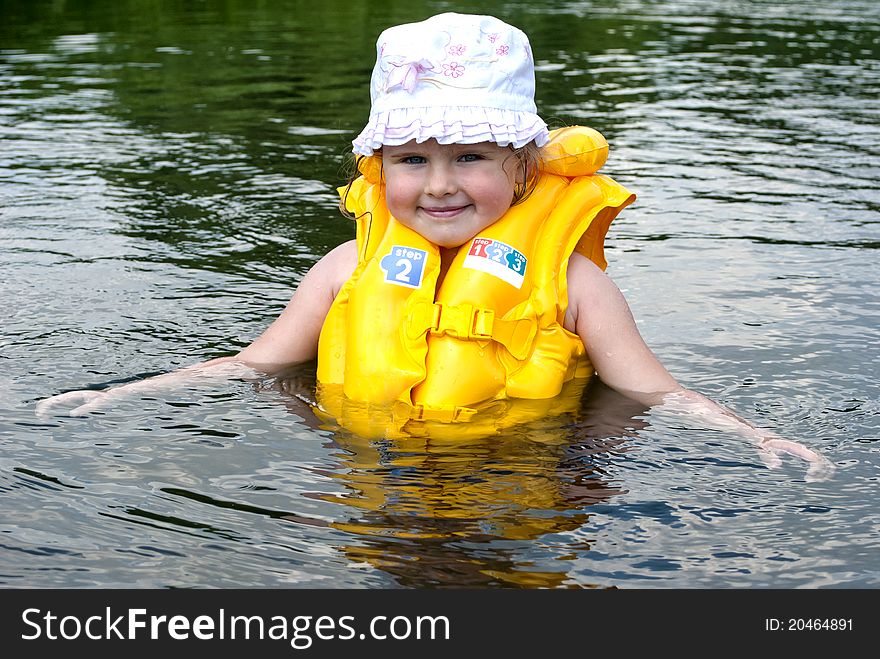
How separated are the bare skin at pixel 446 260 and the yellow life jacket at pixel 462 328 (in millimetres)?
84

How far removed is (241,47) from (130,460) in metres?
12.8

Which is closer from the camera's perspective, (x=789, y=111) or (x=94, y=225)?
(x=94, y=225)

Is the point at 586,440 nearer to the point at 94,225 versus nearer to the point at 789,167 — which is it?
the point at 94,225

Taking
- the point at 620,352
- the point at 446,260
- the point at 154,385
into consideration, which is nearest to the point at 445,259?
the point at 446,260

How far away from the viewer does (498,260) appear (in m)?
4.73

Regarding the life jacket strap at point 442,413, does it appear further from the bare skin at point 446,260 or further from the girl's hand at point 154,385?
the girl's hand at point 154,385

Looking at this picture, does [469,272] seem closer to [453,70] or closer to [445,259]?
[445,259]

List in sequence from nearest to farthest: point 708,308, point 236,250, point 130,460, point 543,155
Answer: point 130,460 < point 543,155 < point 708,308 < point 236,250

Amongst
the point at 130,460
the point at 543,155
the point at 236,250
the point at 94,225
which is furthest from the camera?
the point at 94,225

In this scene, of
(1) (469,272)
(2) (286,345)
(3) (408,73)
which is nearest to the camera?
(3) (408,73)

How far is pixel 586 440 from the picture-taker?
4.60 meters

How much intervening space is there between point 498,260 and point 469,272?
0.12 meters

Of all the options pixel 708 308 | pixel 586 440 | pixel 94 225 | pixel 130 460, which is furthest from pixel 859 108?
pixel 130 460

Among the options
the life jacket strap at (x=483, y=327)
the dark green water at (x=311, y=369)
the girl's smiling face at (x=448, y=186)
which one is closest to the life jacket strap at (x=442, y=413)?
the dark green water at (x=311, y=369)
